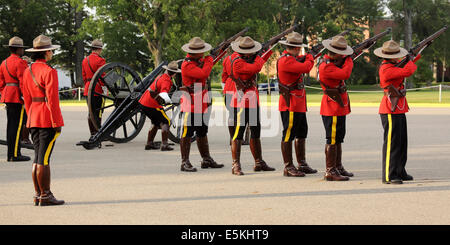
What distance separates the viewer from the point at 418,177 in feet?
27.7

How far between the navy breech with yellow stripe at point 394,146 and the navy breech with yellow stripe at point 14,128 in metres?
5.86

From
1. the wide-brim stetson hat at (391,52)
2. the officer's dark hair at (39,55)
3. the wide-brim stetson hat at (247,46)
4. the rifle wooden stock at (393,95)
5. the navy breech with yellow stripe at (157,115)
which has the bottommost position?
the navy breech with yellow stripe at (157,115)

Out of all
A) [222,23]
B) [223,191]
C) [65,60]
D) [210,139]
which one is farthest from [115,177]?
[65,60]

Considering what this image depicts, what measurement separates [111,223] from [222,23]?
4725cm

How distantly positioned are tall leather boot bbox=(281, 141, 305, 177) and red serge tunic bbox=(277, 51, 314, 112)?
18.7 inches

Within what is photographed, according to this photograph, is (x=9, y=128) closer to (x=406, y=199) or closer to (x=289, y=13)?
(x=406, y=199)

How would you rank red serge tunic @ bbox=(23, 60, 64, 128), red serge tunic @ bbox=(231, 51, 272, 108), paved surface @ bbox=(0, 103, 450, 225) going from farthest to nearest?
red serge tunic @ bbox=(231, 51, 272, 108)
red serge tunic @ bbox=(23, 60, 64, 128)
paved surface @ bbox=(0, 103, 450, 225)

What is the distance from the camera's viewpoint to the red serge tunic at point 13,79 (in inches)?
413

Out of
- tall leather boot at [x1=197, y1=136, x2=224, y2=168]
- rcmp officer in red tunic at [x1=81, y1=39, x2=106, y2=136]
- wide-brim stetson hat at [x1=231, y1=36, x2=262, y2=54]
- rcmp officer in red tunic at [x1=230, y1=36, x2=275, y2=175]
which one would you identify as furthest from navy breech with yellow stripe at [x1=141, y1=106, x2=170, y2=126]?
wide-brim stetson hat at [x1=231, y1=36, x2=262, y2=54]

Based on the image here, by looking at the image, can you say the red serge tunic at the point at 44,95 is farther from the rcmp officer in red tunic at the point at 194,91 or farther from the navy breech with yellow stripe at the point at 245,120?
the navy breech with yellow stripe at the point at 245,120


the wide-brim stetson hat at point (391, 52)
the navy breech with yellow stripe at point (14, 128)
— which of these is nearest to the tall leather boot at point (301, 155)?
the wide-brim stetson hat at point (391, 52)

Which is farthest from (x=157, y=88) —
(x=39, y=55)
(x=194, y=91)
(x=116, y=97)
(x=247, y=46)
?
(x=39, y=55)

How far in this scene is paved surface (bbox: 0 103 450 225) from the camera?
6.23 m

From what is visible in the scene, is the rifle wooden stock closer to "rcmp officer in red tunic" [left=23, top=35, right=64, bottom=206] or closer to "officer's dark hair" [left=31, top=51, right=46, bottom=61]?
"rcmp officer in red tunic" [left=23, top=35, right=64, bottom=206]
